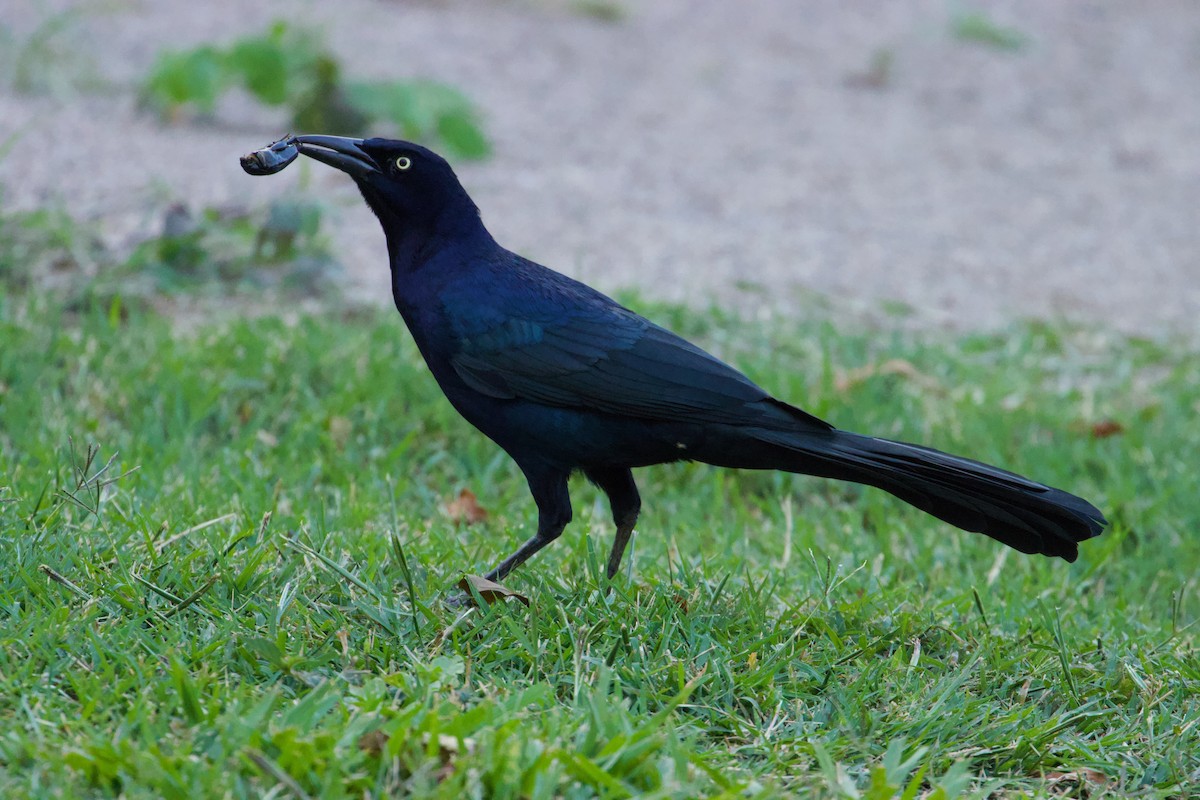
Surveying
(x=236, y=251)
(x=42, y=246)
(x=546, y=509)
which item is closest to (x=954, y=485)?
(x=546, y=509)

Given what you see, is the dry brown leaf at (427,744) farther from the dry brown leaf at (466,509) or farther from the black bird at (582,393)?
the dry brown leaf at (466,509)

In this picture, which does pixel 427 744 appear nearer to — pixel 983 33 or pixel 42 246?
pixel 42 246

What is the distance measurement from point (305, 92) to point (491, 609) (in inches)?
226

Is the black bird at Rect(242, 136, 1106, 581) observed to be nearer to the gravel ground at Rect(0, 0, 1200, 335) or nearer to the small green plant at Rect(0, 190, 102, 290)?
the small green plant at Rect(0, 190, 102, 290)

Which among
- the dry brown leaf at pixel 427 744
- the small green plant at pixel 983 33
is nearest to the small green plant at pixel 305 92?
the dry brown leaf at pixel 427 744

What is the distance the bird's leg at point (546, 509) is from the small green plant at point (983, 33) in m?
11.2

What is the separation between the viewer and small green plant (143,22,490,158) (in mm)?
7883

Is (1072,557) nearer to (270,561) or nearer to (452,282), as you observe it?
(452,282)

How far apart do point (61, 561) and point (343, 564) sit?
0.66 metres

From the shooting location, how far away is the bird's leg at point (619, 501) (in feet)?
11.3

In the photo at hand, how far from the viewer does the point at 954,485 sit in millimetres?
3184

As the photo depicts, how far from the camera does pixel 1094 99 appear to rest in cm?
1251

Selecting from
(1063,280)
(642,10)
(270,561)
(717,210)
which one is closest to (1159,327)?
(1063,280)

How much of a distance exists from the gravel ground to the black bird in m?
2.83
